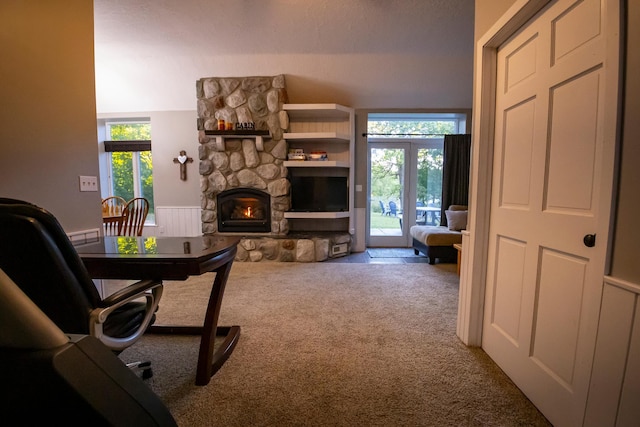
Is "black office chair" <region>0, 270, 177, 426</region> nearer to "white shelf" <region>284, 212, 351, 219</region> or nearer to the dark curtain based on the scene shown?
"white shelf" <region>284, 212, 351, 219</region>

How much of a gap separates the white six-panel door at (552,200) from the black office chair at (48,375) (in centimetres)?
153

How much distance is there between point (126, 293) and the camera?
43.2 inches

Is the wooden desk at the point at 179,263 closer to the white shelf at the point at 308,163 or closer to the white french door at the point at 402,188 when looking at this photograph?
the white shelf at the point at 308,163

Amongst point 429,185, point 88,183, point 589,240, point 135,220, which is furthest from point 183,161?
point 589,240

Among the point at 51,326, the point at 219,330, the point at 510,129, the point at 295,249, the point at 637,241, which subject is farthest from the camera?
the point at 295,249

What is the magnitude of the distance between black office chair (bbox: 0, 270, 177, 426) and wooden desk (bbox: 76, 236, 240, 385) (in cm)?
80

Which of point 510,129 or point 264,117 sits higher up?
point 264,117

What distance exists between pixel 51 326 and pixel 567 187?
1761 millimetres

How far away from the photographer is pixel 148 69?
4125 mm

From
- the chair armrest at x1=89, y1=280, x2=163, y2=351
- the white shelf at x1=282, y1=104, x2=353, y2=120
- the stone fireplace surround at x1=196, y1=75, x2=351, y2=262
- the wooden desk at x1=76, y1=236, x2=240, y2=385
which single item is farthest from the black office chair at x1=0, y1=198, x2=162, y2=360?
the white shelf at x1=282, y1=104, x2=353, y2=120

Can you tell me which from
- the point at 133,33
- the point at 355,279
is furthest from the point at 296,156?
the point at 133,33

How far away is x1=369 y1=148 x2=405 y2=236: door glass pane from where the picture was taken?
16.4 feet

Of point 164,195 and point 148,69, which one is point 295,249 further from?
point 148,69

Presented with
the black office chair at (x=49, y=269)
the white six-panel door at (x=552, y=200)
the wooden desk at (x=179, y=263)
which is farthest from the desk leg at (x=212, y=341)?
the white six-panel door at (x=552, y=200)
